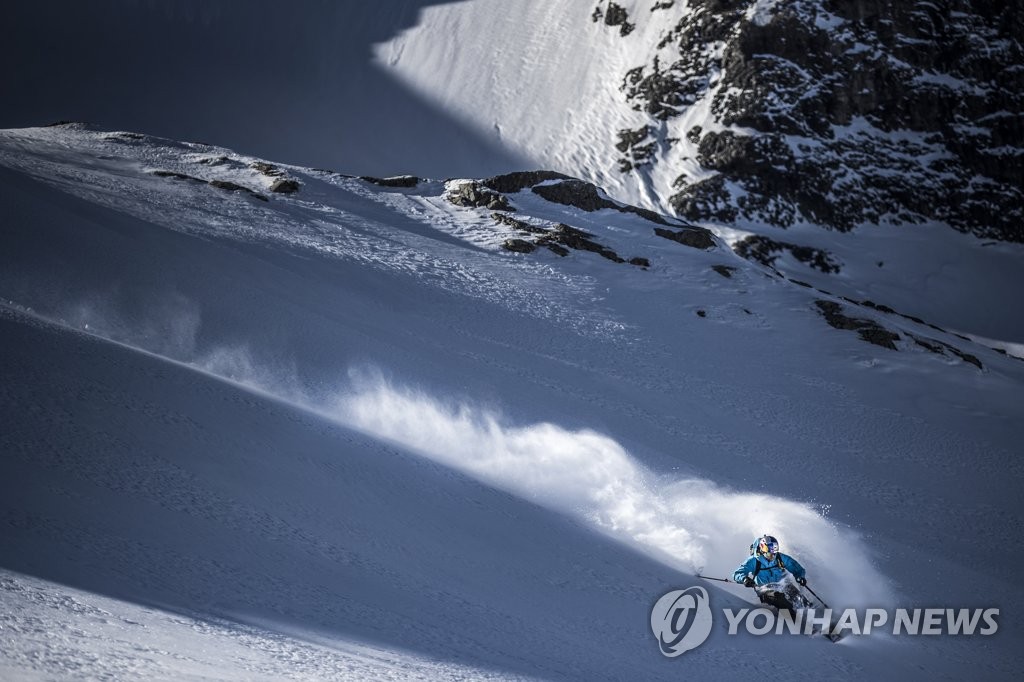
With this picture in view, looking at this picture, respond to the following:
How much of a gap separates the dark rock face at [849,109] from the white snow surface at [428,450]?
2462cm

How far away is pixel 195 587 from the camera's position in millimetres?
6215

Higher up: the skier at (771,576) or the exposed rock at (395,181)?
the exposed rock at (395,181)

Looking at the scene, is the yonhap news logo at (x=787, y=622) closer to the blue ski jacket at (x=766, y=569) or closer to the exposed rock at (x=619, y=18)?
the blue ski jacket at (x=766, y=569)

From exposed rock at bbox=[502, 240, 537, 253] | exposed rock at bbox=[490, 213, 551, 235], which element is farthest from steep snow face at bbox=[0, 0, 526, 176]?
exposed rock at bbox=[502, 240, 537, 253]

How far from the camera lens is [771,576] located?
10023 millimetres

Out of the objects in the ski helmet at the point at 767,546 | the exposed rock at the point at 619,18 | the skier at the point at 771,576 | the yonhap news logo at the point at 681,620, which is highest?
the exposed rock at the point at 619,18

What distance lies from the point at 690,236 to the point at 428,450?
27.1 metres

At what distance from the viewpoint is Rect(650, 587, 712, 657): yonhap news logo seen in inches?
323

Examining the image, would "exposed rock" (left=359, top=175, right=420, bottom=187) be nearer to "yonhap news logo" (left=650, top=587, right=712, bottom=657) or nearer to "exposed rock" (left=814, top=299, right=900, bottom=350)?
"exposed rock" (left=814, top=299, right=900, bottom=350)

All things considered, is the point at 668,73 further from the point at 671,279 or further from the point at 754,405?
the point at 754,405

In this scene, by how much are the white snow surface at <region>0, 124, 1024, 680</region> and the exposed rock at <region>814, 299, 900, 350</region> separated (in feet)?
1.90

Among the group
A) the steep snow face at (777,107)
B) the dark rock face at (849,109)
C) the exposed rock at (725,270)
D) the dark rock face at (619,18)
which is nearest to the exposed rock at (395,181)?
the exposed rock at (725,270)

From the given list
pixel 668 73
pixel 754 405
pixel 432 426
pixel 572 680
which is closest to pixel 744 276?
pixel 754 405

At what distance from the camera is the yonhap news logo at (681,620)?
8203 millimetres
